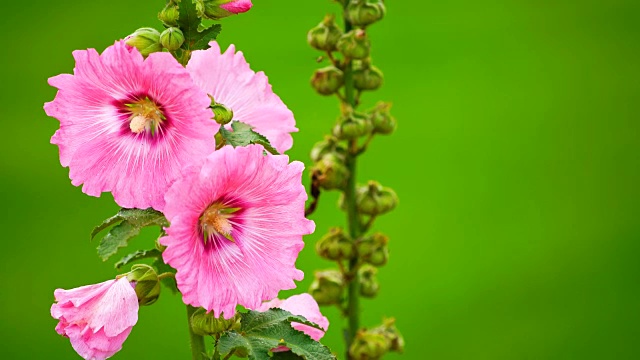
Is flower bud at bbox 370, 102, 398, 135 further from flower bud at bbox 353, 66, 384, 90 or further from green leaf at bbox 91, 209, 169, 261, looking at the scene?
green leaf at bbox 91, 209, 169, 261

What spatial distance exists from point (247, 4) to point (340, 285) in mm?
585

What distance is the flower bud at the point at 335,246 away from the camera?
55.1 inches

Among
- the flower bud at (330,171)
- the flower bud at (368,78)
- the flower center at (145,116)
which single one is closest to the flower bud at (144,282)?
the flower center at (145,116)

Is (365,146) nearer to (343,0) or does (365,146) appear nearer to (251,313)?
(343,0)

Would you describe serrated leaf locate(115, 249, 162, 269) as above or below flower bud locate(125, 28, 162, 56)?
below

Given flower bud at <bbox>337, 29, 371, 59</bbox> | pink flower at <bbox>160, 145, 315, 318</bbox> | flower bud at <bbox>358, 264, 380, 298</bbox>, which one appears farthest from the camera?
flower bud at <bbox>358, 264, 380, 298</bbox>

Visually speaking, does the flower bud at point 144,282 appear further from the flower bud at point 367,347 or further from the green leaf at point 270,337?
the flower bud at point 367,347

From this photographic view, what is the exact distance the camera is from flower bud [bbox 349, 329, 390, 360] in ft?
4.47

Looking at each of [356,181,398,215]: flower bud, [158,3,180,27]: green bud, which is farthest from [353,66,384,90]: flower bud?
[158,3,180,27]: green bud

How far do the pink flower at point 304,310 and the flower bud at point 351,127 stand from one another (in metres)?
0.36

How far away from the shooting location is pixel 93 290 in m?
0.90

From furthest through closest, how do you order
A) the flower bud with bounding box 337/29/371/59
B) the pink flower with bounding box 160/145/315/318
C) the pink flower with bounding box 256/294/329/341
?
the flower bud with bounding box 337/29/371/59, the pink flower with bounding box 256/294/329/341, the pink flower with bounding box 160/145/315/318

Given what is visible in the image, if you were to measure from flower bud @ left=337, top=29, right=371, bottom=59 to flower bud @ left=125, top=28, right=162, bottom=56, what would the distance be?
1.63 feet

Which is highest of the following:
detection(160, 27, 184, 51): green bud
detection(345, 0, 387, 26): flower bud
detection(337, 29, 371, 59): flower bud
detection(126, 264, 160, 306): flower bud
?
detection(345, 0, 387, 26): flower bud
